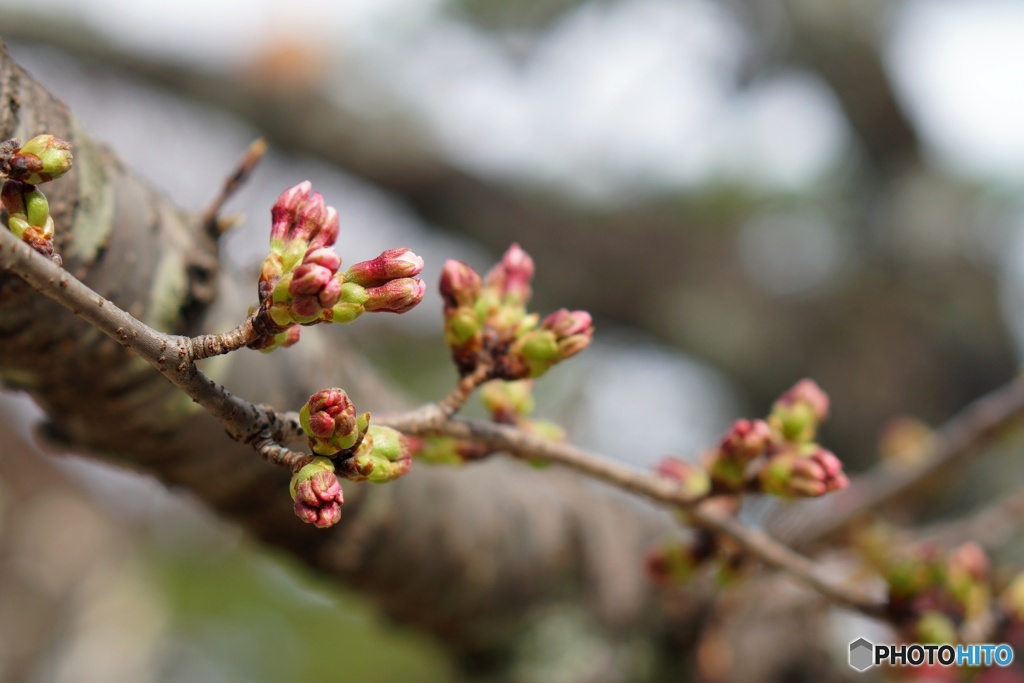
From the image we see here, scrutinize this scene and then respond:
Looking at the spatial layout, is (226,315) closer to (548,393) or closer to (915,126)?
(548,393)

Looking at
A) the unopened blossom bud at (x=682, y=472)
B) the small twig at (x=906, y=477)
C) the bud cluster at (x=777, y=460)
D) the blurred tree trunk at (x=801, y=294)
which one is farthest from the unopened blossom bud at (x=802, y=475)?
the blurred tree trunk at (x=801, y=294)

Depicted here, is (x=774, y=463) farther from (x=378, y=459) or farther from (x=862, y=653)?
(x=862, y=653)

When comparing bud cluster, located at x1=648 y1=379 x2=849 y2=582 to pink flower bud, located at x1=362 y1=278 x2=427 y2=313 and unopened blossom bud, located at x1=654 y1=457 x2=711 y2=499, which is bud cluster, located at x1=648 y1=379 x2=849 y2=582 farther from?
pink flower bud, located at x1=362 y1=278 x2=427 y2=313

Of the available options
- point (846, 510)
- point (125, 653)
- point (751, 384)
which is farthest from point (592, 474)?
point (125, 653)

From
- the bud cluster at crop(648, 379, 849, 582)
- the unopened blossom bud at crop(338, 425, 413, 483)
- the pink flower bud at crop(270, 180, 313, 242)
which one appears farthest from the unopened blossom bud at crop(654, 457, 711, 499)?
the pink flower bud at crop(270, 180, 313, 242)

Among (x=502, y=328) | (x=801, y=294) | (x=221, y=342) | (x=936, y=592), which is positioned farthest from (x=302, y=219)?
(x=801, y=294)

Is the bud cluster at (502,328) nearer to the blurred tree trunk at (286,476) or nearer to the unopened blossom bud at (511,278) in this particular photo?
the unopened blossom bud at (511,278)

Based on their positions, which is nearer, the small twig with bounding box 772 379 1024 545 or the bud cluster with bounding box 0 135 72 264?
the bud cluster with bounding box 0 135 72 264
